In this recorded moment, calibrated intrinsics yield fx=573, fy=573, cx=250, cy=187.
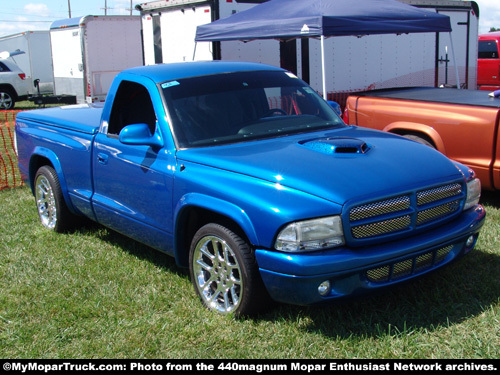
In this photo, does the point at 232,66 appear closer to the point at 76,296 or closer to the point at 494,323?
the point at 76,296

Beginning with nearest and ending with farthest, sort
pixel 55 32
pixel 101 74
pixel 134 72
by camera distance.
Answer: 1. pixel 134 72
2. pixel 101 74
3. pixel 55 32

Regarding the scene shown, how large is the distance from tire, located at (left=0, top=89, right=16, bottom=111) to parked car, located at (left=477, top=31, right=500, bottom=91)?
15970 mm

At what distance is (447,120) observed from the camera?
6.27 meters

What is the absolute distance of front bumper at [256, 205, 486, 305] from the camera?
10.7 feet

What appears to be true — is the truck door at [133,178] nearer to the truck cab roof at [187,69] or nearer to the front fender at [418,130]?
the truck cab roof at [187,69]

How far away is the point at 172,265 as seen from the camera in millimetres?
4961

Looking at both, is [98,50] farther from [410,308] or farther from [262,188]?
[410,308]

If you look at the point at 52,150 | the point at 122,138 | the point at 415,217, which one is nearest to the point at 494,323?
the point at 415,217

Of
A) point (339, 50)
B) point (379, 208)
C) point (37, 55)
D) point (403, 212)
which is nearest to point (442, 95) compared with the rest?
point (403, 212)

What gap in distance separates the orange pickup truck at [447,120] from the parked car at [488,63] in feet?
35.3

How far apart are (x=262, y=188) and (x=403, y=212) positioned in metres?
0.88

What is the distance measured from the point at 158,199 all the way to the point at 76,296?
98cm

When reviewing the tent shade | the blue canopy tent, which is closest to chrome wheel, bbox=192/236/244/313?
the blue canopy tent

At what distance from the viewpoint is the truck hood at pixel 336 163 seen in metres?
3.44
